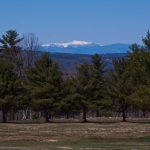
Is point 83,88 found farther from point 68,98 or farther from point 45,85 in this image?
point 45,85

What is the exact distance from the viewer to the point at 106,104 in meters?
88.9

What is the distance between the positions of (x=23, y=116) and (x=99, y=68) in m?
21.6

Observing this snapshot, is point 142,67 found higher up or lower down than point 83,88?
higher up

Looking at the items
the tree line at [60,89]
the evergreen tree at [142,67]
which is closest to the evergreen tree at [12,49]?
the tree line at [60,89]

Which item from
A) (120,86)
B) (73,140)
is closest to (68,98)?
(120,86)

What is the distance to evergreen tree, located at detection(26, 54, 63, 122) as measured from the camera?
274 ft

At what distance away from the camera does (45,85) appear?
277 ft

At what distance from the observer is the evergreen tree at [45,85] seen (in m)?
83.6

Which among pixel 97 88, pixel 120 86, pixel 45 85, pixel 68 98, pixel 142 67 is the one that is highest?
pixel 142 67

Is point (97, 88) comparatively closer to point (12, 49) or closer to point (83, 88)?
point (83, 88)

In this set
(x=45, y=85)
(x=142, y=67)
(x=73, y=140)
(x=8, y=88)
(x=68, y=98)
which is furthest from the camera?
(x=68, y=98)

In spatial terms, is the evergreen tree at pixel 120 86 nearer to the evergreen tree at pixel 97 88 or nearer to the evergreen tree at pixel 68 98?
the evergreen tree at pixel 97 88

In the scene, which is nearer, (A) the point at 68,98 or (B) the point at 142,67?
(B) the point at 142,67

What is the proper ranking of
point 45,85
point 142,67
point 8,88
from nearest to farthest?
point 142,67
point 8,88
point 45,85
